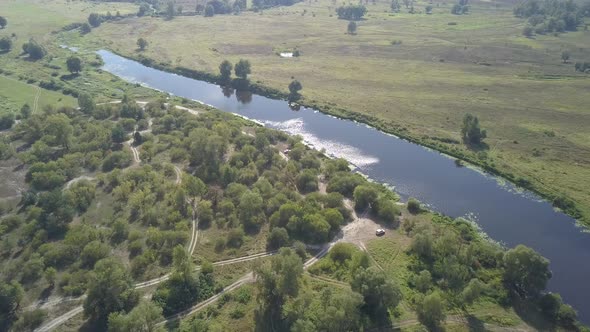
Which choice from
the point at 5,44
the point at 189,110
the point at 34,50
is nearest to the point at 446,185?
the point at 189,110

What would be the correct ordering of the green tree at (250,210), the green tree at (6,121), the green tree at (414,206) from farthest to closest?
the green tree at (6,121) → the green tree at (414,206) → the green tree at (250,210)

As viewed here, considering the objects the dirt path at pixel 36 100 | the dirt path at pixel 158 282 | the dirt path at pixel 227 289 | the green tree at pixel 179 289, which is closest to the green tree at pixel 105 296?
the dirt path at pixel 158 282

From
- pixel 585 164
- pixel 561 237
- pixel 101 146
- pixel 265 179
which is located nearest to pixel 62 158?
Answer: pixel 101 146

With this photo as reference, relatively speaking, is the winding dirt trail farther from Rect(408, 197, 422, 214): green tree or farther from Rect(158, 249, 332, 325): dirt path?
Rect(408, 197, 422, 214): green tree

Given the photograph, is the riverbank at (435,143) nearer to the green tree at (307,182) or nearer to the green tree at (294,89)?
the green tree at (294,89)

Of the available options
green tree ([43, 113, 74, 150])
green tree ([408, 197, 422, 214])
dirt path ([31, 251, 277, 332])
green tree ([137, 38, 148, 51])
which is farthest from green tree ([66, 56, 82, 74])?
green tree ([408, 197, 422, 214])

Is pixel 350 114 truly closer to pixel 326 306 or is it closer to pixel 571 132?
A: pixel 571 132
